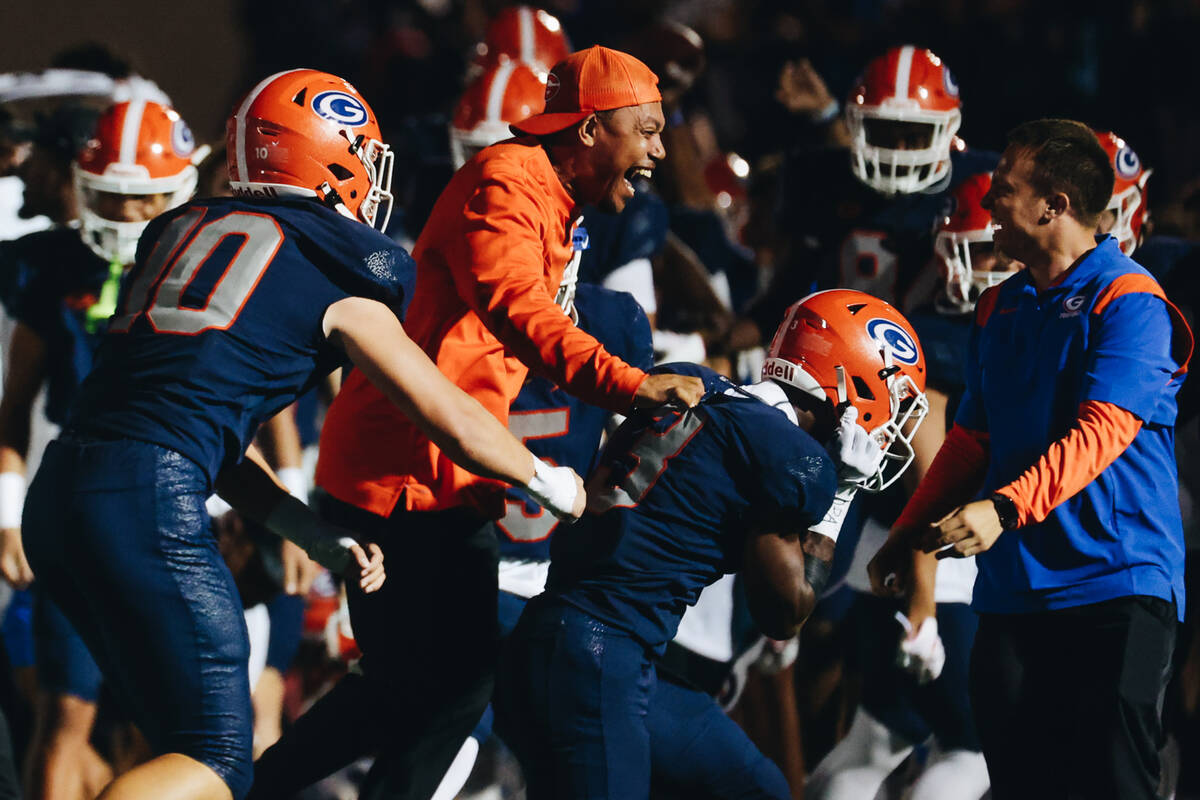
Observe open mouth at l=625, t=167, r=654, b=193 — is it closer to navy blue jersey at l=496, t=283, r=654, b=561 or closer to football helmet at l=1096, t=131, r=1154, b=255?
navy blue jersey at l=496, t=283, r=654, b=561

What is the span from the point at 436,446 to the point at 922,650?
1.37m

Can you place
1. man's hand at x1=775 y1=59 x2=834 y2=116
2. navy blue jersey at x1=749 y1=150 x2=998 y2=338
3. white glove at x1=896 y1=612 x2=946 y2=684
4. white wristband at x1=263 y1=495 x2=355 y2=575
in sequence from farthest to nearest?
1. man's hand at x1=775 y1=59 x2=834 y2=116
2. navy blue jersey at x1=749 y1=150 x2=998 y2=338
3. white glove at x1=896 y1=612 x2=946 y2=684
4. white wristband at x1=263 y1=495 x2=355 y2=575

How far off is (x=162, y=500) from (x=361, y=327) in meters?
0.43

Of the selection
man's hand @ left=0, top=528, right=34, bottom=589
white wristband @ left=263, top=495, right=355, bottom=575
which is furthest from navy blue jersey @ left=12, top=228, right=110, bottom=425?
white wristband @ left=263, top=495, right=355, bottom=575

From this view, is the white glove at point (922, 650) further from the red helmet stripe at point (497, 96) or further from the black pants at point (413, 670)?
the red helmet stripe at point (497, 96)

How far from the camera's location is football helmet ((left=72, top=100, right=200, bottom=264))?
14.7 feet

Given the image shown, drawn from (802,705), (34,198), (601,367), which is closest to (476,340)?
(601,367)

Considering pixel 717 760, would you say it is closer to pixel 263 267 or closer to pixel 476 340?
pixel 476 340

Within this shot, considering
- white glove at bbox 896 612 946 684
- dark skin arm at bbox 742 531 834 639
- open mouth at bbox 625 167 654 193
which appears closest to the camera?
dark skin arm at bbox 742 531 834 639

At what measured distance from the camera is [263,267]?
2.74 meters

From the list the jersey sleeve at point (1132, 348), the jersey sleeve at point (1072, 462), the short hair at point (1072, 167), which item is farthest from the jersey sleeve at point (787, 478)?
the short hair at point (1072, 167)

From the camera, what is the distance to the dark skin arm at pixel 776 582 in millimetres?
2863

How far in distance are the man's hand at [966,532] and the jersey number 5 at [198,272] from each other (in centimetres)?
→ 125

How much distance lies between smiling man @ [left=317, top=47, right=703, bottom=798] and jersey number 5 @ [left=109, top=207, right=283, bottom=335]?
46cm
